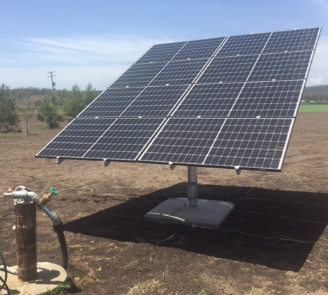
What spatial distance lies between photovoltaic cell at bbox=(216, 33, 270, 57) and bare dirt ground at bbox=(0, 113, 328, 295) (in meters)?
5.92

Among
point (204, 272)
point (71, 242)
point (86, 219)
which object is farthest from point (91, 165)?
point (204, 272)

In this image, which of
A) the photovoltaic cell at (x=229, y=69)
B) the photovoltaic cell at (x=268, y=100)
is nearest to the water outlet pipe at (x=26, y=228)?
the photovoltaic cell at (x=268, y=100)

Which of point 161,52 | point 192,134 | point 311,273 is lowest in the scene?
point 311,273

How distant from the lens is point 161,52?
58.8 ft

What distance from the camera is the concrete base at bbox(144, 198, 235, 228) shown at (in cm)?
1191

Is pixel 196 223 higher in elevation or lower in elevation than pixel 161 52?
lower

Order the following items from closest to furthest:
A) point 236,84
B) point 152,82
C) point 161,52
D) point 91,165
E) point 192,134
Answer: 1. point 192,134
2. point 236,84
3. point 152,82
4. point 161,52
5. point 91,165

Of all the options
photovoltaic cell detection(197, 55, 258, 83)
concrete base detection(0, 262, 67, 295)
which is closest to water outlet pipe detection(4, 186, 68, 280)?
concrete base detection(0, 262, 67, 295)

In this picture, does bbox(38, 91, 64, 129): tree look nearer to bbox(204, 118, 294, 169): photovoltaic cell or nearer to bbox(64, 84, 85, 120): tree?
bbox(64, 84, 85, 120): tree

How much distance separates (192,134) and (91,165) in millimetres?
14047

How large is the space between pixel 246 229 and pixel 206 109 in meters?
3.96

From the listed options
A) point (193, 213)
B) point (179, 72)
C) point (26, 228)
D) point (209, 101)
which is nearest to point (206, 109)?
point (209, 101)

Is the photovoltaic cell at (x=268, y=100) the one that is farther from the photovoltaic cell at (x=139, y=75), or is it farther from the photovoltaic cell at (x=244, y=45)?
the photovoltaic cell at (x=139, y=75)

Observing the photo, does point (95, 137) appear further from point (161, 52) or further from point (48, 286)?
point (161, 52)
